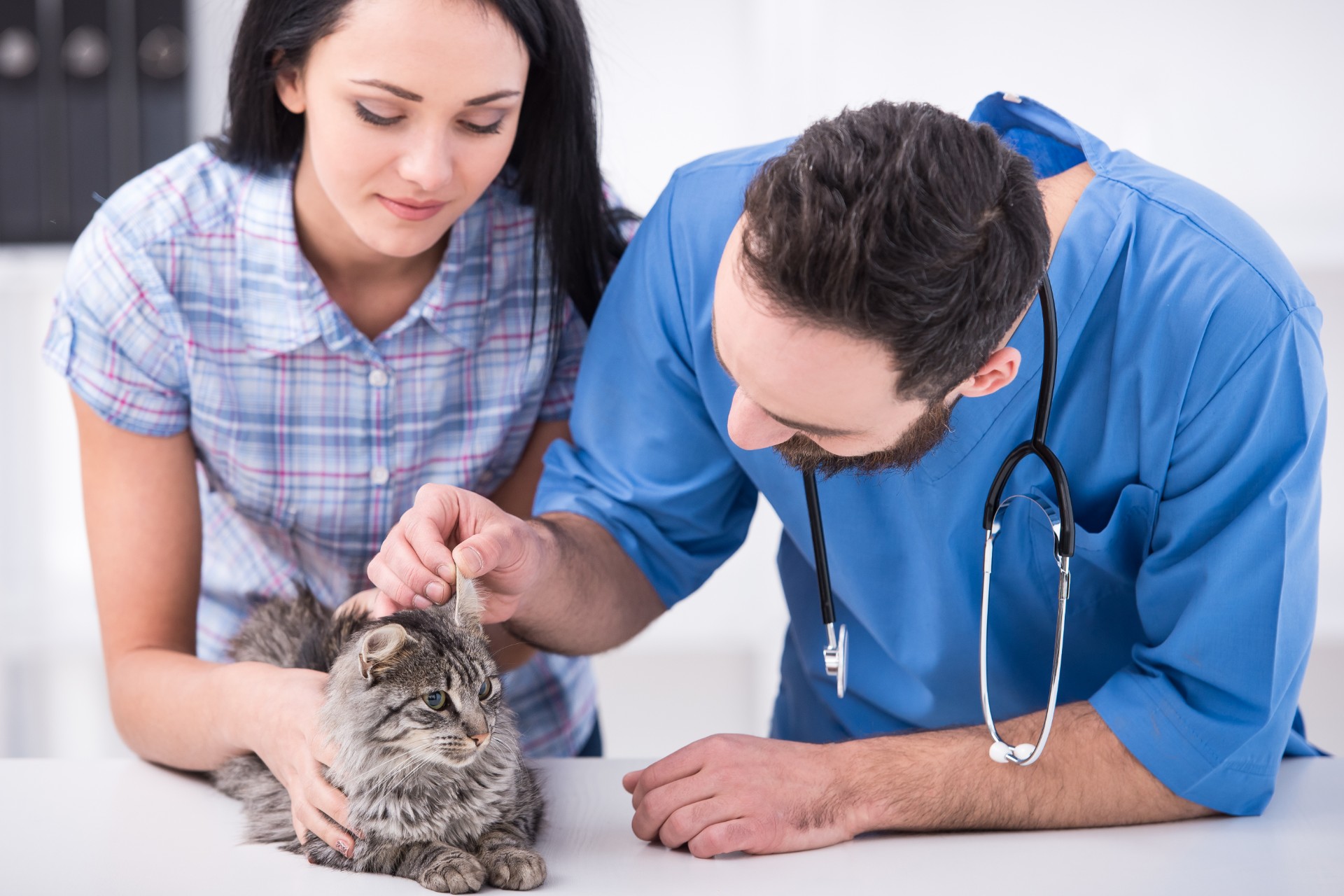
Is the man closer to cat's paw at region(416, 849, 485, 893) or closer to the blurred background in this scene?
cat's paw at region(416, 849, 485, 893)

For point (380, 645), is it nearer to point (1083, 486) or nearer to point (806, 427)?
point (806, 427)

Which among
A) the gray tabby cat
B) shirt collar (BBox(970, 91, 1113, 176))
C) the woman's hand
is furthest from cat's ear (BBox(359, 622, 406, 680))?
shirt collar (BBox(970, 91, 1113, 176))

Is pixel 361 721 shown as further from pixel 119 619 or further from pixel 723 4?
pixel 723 4

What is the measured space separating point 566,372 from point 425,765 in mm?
679

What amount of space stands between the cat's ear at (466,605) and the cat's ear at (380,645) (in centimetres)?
11

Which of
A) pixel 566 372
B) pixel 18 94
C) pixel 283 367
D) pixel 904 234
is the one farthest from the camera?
pixel 18 94

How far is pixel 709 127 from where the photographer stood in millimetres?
2988

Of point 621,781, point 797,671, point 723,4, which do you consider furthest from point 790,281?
point 723,4

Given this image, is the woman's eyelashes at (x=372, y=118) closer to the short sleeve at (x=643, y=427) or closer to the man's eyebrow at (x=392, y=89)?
the man's eyebrow at (x=392, y=89)

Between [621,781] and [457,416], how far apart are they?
1.82 feet

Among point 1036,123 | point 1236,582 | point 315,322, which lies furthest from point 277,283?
point 1236,582

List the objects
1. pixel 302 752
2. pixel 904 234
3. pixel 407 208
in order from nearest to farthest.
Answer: pixel 904 234 < pixel 302 752 < pixel 407 208

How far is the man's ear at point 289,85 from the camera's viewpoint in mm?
1359

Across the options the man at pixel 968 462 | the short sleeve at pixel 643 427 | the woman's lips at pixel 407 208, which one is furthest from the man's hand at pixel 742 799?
the woman's lips at pixel 407 208
